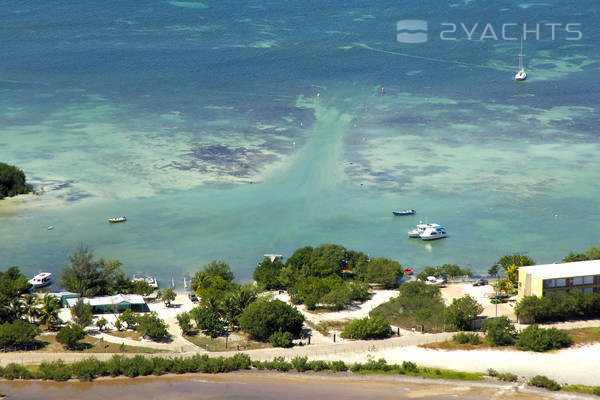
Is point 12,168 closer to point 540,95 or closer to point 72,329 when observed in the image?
point 72,329

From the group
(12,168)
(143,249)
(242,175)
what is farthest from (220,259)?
(12,168)

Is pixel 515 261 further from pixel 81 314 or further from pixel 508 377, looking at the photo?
pixel 81 314

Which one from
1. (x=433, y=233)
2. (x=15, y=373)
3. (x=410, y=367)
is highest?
(x=433, y=233)

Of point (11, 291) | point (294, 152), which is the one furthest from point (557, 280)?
point (294, 152)

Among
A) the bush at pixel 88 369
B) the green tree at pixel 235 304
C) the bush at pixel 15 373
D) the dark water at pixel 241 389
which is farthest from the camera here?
the green tree at pixel 235 304

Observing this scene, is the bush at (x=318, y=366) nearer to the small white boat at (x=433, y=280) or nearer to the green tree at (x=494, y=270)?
the small white boat at (x=433, y=280)

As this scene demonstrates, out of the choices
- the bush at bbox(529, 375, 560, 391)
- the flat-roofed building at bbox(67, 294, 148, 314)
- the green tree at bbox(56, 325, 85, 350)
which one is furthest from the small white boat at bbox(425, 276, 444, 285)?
the green tree at bbox(56, 325, 85, 350)

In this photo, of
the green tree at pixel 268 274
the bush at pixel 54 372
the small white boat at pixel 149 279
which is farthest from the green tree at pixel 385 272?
the bush at pixel 54 372
